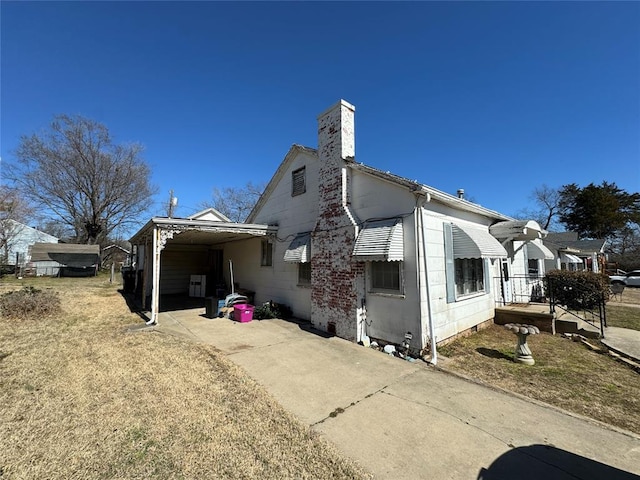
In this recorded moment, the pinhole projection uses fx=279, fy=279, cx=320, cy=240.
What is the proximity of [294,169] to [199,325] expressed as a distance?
21.1 ft

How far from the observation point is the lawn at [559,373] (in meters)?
4.23

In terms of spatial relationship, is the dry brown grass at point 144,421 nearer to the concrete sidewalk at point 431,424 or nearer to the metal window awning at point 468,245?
the concrete sidewalk at point 431,424

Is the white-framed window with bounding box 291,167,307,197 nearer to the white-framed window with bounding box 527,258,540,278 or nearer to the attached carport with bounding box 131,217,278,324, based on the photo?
the attached carport with bounding box 131,217,278,324

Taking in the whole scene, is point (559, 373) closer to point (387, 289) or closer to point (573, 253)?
point (387, 289)

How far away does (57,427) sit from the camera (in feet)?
11.3

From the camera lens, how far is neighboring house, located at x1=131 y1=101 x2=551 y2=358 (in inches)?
258

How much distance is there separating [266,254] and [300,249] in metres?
3.38

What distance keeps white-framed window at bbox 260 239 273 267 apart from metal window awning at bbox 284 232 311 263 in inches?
84.3

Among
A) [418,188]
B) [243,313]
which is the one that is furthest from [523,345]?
[243,313]

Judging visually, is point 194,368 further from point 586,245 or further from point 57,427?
point 586,245

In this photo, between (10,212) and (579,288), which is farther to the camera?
A: (10,212)

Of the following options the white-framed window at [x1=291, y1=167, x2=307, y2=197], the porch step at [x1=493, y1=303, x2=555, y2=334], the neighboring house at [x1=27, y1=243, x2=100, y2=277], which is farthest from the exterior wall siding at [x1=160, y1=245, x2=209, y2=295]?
the neighboring house at [x1=27, y1=243, x2=100, y2=277]

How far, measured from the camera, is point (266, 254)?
12.2 meters

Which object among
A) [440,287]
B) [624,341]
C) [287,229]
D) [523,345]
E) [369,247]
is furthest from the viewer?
[287,229]
